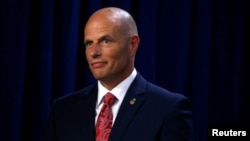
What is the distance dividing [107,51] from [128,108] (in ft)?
0.64

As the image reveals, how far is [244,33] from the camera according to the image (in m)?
2.64

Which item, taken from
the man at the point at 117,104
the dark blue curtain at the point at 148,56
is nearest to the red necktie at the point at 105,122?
the man at the point at 117,104

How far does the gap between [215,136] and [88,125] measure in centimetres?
110

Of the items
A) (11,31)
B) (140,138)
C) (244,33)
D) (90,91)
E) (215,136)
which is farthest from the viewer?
(244,33)

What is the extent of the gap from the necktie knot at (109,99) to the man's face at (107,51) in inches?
1.9

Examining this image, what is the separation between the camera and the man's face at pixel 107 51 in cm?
155

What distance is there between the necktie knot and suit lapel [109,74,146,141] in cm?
4

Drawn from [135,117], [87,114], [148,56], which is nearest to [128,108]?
[135,117]

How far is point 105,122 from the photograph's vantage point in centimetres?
153

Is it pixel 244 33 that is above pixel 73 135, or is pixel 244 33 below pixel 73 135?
above

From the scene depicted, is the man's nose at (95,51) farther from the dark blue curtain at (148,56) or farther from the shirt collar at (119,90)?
the dark blue curtain at (148,56)

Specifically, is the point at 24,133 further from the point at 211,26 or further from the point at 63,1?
the point at 211,26

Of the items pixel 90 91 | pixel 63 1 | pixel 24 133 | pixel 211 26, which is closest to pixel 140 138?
pixel 90 91

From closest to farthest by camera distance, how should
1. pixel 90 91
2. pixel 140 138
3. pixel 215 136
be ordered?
pixel 140 138 < pixel 90 91 < pixel 215 136
